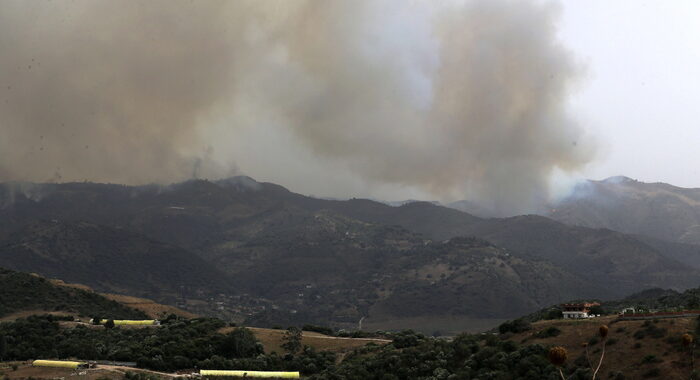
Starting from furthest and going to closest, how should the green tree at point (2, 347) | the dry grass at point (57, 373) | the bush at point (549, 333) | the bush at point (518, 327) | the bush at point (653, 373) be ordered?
the green tree at point (2, 347), the bush at point (518, 327), the dry grass at point (57, 373), the bush at point (549, 333), the bush at point (653, 373)

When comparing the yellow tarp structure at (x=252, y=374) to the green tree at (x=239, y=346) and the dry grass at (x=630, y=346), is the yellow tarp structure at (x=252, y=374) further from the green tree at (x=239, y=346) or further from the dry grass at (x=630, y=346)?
the dry grass at (x=630, y=346)

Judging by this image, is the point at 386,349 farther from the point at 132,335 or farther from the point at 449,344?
the point at 132,335

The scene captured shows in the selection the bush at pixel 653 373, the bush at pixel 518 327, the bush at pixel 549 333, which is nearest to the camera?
the bush at pixel 653 373

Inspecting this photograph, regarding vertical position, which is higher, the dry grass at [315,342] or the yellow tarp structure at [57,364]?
the dry grass at [315,342]

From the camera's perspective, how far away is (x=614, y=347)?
81.5 m

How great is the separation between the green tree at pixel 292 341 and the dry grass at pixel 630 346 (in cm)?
5173

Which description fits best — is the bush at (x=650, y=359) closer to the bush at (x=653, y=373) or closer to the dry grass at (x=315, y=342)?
the bush at (x=653, y=373)

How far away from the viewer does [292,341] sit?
13575 cm

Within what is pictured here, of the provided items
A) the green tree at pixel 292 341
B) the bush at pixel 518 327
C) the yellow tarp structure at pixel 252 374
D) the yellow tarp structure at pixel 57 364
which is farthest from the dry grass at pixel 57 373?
the bush at pixel 518 327

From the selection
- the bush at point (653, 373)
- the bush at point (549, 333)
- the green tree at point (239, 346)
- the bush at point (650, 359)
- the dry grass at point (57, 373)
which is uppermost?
the bush at point (549, 333)

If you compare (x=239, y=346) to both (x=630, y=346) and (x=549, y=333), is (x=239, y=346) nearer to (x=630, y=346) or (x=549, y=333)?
(x=549, y=333)

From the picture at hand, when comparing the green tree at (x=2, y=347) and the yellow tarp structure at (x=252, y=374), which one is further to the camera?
the green tree at (x=2, y=347)

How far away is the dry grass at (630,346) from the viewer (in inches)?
2842

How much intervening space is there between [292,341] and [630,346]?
7396 cm
